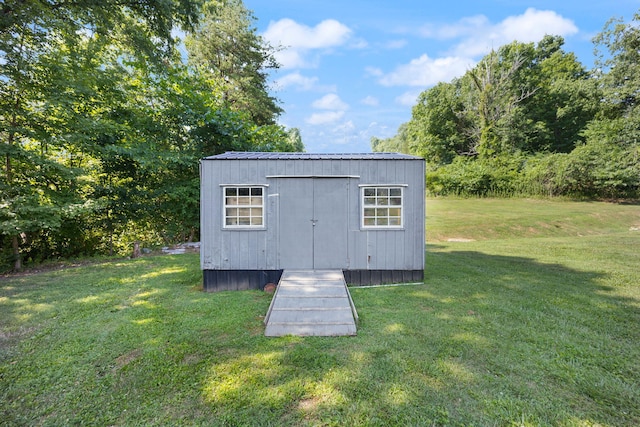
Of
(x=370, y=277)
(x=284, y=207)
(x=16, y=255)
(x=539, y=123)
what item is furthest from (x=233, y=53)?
(x=539, y=123)

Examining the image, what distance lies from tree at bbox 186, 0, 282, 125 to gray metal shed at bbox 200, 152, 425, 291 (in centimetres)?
1245

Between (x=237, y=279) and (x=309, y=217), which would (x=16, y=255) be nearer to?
(x=237, y=279)

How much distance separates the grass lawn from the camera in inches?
97.7

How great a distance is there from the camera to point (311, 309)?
14.0ft

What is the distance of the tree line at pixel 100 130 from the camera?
7.52m

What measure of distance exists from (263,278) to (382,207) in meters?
2.94


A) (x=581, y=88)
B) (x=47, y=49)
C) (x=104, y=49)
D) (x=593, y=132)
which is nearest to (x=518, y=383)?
(x=47, y=49)

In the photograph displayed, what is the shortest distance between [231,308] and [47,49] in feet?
31.2

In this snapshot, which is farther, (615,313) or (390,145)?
(390,145)

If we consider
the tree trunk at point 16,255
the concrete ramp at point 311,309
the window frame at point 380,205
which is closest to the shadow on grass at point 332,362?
the concrete ramp at point 311,309

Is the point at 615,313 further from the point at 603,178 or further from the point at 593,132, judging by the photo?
the point at 593,132

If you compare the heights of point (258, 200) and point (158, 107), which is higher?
point (158, 107)

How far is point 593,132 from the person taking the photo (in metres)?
22.5

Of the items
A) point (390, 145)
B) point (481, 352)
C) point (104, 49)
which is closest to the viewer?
point (481, 352)
